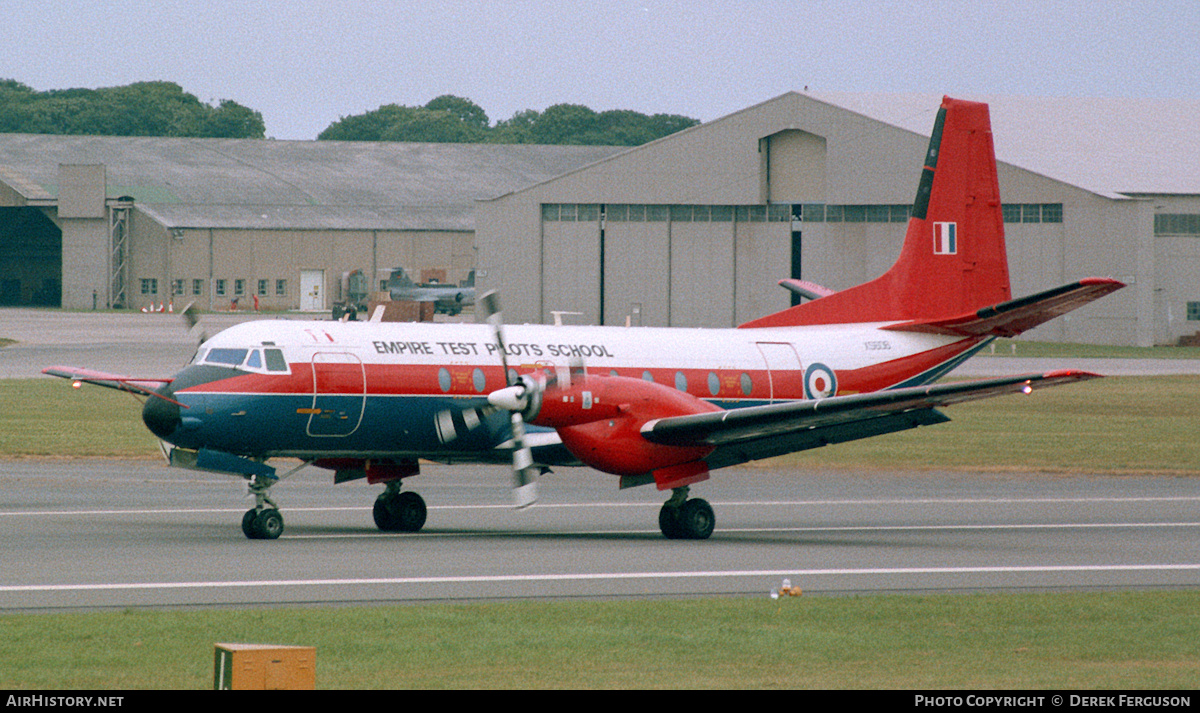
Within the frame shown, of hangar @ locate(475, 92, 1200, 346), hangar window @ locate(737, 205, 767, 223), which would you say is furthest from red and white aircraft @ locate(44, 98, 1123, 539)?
hangar window @ locate(737, 205, 767, 223)

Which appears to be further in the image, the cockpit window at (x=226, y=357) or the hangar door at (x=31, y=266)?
the hangar door at (x=31, y=266)

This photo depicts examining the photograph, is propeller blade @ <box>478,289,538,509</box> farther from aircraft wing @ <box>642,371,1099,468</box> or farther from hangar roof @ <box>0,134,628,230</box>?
hangar roof @ <box>0,134,628,230</box>

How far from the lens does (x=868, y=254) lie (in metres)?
76.9

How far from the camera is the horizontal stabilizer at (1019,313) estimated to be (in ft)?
70.5

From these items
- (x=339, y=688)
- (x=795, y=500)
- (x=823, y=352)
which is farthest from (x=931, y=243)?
(x=339, y=688)

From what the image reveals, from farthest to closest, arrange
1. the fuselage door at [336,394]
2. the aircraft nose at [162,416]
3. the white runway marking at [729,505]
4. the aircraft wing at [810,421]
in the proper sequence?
the white runway marking at [729,505], the fuselage door at [336,394], the aircraft wing at [810,421], the aircraft nose at [162,416]

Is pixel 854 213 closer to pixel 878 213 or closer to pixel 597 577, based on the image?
pixel 878 213

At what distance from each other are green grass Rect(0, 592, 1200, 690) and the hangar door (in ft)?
379

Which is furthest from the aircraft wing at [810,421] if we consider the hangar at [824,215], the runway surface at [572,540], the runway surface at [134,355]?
the hangar at [824,215]

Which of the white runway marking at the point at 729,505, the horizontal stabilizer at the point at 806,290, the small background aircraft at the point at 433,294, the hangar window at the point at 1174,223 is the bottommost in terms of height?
the white runway marking at the point at 729,505

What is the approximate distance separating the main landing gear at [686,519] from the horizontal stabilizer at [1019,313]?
6.00m

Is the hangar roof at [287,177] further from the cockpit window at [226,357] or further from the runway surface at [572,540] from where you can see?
the cockpit window at [226,357]

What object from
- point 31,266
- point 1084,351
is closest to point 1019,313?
point 1084,351

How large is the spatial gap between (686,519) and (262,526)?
20.0ft
